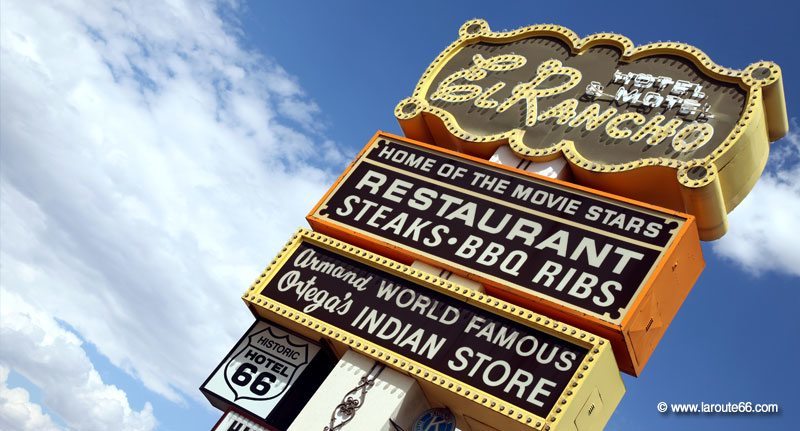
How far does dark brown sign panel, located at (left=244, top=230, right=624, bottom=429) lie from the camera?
34.0 ft

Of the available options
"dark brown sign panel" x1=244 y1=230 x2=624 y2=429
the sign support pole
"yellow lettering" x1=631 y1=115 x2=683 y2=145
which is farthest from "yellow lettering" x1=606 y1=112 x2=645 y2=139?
the sign support pole

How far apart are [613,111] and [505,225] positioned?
12.3 ft

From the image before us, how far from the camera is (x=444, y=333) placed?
11406 mm

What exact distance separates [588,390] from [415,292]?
→ 315 centimetres

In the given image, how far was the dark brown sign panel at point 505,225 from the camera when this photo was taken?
11516 millimetres

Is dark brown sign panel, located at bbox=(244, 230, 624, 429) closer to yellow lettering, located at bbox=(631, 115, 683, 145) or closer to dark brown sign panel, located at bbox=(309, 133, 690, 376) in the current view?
dark brown sign panel, located at bbox=(309, 133, 690, 376)

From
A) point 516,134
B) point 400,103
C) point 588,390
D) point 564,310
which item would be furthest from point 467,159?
point 588,390

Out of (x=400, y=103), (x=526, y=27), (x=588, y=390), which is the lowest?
(x=588, y=390)

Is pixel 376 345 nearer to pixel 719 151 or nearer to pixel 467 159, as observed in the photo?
pixel 467 159

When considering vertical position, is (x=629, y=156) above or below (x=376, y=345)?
above

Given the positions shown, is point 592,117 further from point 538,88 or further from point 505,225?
point 505,225

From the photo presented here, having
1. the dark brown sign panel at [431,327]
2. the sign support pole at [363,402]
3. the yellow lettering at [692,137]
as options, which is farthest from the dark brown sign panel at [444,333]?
the yellow lettering at [692,137]

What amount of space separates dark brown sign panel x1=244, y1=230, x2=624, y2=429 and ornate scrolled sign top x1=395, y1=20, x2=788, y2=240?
12.3ft

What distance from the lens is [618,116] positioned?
1460 cm
